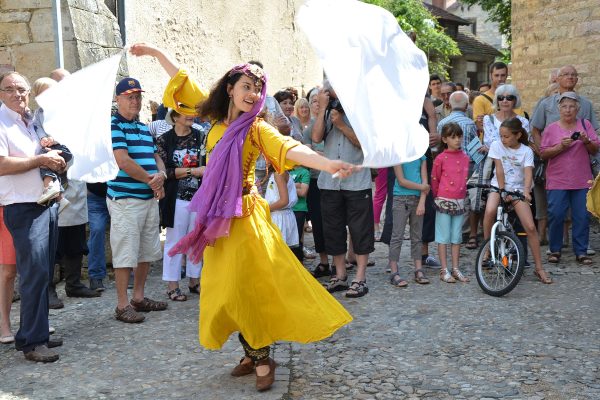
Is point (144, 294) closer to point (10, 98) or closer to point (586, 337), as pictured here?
point (10, 98)

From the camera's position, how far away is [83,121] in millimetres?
4820

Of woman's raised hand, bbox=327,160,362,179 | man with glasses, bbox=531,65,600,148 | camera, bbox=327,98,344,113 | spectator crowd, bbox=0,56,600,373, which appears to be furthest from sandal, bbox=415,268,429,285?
woman's raised hand, bbox=327,160,362,179

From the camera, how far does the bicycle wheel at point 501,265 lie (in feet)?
21.9

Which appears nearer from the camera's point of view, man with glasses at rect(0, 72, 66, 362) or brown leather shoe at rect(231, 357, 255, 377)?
brown leather shoe at rect(231, 357, 255, 377)

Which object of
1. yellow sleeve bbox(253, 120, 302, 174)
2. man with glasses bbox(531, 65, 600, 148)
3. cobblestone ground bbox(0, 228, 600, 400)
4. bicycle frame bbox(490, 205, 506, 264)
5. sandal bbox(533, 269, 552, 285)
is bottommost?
→ cobblestone ground bbox(0, 228, 600, 400)

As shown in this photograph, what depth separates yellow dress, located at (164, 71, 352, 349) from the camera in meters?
4.35

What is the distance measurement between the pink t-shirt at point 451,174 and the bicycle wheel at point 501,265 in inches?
24.2

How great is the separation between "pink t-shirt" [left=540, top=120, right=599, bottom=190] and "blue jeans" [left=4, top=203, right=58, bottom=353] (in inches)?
221

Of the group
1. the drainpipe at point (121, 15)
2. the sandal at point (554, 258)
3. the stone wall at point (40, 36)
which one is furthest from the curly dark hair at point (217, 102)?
the drainpipe at point (121, 15)

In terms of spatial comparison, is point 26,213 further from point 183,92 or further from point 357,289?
point 357,289

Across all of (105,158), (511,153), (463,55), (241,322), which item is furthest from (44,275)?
(463,55)

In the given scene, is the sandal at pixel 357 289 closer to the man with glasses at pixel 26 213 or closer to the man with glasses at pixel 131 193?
the man with glasses at pixel 131 193

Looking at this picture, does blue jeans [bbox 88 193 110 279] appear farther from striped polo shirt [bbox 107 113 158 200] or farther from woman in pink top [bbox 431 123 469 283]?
woman in pink top [bbox 431 123 469 283]

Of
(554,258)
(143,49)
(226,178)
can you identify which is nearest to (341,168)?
(226,178)
